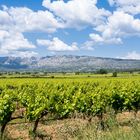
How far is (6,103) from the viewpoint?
1773cm

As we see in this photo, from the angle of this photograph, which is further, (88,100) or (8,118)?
(88,100)

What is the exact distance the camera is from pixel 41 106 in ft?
64.3

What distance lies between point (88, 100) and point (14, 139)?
6.38 meters

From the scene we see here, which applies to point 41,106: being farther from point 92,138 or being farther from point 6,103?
point 92,138

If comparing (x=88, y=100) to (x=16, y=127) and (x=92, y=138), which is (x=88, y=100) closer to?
(x=16, y=127)

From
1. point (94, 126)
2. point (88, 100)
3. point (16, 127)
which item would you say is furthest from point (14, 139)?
point (94, 126)

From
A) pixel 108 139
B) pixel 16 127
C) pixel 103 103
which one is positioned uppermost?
pixel 108 139

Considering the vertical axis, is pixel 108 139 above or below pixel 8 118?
above

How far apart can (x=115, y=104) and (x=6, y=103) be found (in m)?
10.2

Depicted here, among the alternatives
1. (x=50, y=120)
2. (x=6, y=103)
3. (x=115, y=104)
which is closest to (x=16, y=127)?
(x=50, y=120)

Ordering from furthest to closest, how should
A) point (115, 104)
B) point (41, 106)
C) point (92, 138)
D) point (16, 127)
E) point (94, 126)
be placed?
point (115, 104) < point (16, 127) < point (41, 106) < point (94, 126) < point (92, 138)

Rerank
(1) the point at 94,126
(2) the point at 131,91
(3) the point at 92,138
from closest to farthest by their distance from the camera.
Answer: (3) the point at 92,138, (1) the point at 94,126, (2) the point at 131,91

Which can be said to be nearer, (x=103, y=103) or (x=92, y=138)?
(x=92, y=138)

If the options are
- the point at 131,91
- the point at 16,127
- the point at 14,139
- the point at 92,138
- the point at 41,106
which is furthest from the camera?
the point at 131,91
